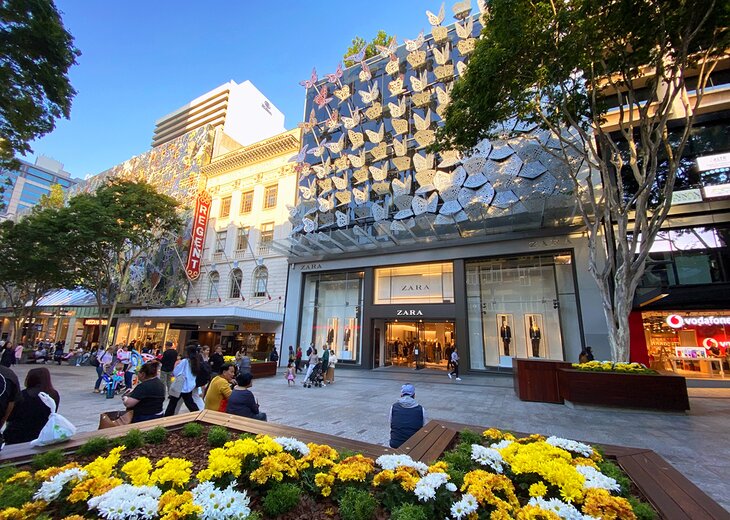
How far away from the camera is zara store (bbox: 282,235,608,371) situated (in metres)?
16.6

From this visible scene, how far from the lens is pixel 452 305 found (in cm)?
1867

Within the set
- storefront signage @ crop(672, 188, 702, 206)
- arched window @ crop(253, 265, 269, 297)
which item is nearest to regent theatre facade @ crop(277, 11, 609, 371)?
arched window @ crop(253, 265, 269, 297)

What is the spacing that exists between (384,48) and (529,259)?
17.1 metres

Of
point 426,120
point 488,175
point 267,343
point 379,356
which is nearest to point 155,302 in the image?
point 267,343

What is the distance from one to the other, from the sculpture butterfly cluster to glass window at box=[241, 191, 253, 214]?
5921 millimetres

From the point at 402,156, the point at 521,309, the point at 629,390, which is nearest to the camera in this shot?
the point at 629,390

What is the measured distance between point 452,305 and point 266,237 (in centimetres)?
1599

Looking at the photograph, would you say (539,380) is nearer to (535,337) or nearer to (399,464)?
(535,337)

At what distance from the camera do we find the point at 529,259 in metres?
18.0

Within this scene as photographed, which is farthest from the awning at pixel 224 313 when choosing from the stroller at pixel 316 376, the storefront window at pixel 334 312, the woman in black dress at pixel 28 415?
the woman in black dress at pixel 28 415

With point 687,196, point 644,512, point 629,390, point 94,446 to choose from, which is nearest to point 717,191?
point 687,196

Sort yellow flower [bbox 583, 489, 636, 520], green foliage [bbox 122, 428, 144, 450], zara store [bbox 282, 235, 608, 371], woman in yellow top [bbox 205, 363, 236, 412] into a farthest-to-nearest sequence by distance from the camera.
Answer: zara store [bbox 282, 235, 608, 371]
woman in yellow top [bbox 205, 363, 236, 412]
green foliage [bbox 122, 428, 144, 450]
yellow flower [bbox 583, 489, 636, 520]

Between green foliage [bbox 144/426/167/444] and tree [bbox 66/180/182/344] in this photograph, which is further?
tree [bbox 66/180/182/344]

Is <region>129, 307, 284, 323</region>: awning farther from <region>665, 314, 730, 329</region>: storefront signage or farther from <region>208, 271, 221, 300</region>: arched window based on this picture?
<region>665, 314, 730, 329</region>: storefront signage
